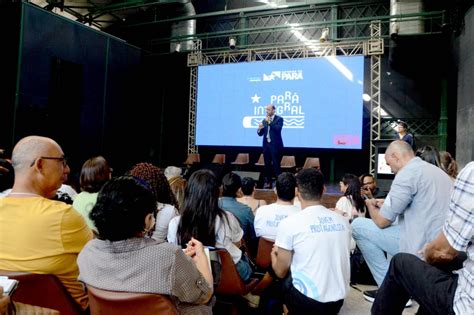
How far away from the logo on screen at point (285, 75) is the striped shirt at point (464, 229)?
6743 millimetres

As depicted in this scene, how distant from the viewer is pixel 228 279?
1706mm

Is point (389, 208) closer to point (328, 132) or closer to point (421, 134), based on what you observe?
point (328, 132)

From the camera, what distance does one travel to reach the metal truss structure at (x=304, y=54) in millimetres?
7461

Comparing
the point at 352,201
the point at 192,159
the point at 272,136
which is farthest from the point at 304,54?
the point at 352,201

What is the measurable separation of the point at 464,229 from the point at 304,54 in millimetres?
7340

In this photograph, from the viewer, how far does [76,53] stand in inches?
281

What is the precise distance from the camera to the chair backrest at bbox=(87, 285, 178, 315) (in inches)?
41.1

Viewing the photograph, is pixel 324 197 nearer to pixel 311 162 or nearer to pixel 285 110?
pixel 311 162

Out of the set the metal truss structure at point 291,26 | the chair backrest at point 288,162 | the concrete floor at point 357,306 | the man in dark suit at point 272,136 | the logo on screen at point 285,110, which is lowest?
the concrete floor at point 357,306

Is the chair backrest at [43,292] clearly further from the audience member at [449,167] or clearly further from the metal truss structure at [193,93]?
the metal truss structure at [193,93]

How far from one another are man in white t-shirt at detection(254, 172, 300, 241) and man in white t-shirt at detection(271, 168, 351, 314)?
43 cm

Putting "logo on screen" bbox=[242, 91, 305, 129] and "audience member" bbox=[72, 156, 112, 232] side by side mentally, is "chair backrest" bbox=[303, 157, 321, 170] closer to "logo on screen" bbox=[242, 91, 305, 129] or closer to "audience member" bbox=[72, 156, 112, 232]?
Result: "logo on screen" bbox=[242, 91, 305, 129]

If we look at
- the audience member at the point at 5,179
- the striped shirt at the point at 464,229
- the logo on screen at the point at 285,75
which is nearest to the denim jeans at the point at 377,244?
the striped shirt at the point at 464,229

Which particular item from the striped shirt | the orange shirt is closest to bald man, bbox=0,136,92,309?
the orange shirt
